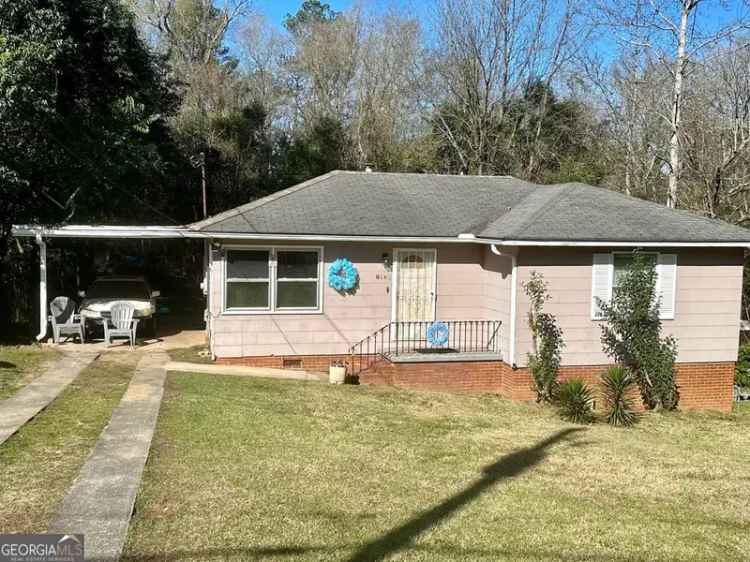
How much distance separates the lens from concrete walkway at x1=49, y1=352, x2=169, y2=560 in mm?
5125

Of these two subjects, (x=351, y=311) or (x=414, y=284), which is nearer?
(x=351, y=311)

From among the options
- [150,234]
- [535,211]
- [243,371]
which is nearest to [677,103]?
[535,211]

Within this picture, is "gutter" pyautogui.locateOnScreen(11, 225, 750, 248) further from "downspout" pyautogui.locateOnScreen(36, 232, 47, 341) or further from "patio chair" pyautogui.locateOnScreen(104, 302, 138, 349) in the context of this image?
"patio chair" pyautogui.locateOnScreen(104, 302, 138, 349)

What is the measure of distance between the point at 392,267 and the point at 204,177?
1490cm

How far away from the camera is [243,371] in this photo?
13234mm

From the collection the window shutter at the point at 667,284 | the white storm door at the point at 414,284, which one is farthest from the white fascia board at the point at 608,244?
the white storm door at the point at 414,284

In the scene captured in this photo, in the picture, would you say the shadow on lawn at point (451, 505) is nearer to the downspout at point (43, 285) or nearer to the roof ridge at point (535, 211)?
the roof ridge at point (535, 211)

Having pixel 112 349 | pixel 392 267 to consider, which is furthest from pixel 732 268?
pixel 112 349

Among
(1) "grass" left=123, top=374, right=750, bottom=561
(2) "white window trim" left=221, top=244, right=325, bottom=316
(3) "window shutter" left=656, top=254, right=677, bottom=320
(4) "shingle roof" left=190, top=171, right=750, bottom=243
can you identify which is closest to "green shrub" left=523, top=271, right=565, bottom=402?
(4) "shingle roof" left=190, top=171, right=750, bottom=243

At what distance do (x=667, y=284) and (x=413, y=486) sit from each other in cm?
953

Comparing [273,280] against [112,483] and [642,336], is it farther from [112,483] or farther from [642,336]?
[112,483]

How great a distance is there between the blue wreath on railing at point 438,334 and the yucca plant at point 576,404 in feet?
9.24

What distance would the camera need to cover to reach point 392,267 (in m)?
14.8

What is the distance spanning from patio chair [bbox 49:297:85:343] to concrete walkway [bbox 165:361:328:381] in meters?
2.96
